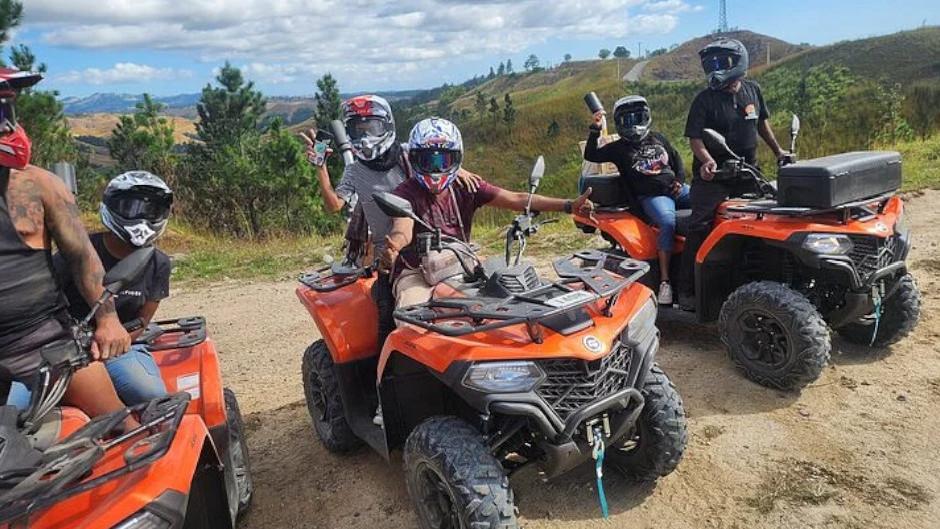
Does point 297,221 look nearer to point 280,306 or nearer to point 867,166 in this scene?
point 280,306

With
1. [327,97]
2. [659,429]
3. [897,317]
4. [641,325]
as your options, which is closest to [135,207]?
[641,325]

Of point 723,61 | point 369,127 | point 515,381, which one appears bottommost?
point 515,381

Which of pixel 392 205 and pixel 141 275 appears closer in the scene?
pixel 392 205

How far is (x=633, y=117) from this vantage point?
17.7 ft

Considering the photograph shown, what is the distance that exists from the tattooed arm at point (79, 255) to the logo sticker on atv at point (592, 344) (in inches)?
68.9

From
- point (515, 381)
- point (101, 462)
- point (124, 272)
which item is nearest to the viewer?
point (101, 462)

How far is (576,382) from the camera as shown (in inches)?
105

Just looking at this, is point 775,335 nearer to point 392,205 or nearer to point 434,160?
point 434,160

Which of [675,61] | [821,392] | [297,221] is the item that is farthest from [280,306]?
[675,61]

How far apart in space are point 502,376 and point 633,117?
3426 millimetres

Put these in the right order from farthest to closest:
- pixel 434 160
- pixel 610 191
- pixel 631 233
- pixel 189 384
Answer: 1. pixel 610 191
2. pixel 631 233
3. pixel 434 160
4. pixel 189 384

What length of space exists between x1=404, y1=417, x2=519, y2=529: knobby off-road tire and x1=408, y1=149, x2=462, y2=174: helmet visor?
1255mm

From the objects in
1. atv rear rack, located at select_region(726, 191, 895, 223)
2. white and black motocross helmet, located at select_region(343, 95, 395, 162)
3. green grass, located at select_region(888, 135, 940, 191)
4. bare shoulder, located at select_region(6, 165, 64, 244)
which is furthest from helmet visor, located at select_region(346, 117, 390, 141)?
green grass, located at select_region(888, 135, 940, 191)

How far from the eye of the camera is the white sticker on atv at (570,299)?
103 inches
